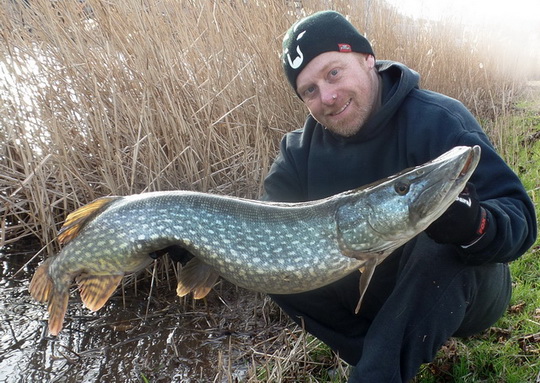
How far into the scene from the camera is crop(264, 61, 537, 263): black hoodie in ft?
5.74

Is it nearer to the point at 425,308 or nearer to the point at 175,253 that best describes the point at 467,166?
the point at 425,308

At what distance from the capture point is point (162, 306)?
2.96 m

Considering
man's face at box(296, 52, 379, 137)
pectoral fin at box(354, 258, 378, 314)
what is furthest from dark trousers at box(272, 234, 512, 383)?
man's face at box(296, 52, 379, 137)

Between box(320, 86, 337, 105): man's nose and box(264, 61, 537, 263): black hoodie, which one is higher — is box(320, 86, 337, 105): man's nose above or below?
above

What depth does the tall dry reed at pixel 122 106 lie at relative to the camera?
9.93 feet

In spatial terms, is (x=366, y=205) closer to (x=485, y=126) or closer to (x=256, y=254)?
(x=256, y=254)

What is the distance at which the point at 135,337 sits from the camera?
2.71m

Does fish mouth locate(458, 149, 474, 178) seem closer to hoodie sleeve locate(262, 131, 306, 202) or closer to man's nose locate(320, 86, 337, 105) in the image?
man's nose locate(320, 86, 337, 105)

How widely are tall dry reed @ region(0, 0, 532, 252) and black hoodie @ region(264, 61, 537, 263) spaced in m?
0.79

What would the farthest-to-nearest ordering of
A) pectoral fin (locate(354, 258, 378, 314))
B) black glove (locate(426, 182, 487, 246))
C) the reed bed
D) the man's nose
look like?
the reed bed < the man's nose < pectoral fin (locate(354, 258, 378, 314)) < black glove (locate(426, 182, 487, 246))

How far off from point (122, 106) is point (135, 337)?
1.28m

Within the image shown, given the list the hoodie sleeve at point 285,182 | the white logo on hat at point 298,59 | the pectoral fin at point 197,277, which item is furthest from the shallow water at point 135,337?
the white logo on hat at point 298,59

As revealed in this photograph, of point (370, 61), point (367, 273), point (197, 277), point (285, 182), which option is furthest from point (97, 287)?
point (370, 61)

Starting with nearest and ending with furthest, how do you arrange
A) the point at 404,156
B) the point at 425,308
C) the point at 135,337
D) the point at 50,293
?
the point at 425,308, the point at 50,293, the point at 404,156, the point at 135,337
